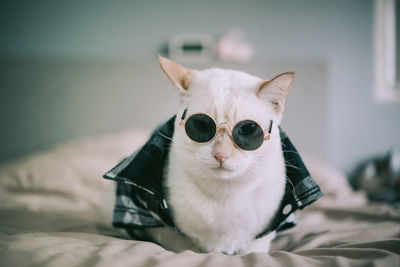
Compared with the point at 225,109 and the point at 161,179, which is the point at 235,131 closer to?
the point at 225,109

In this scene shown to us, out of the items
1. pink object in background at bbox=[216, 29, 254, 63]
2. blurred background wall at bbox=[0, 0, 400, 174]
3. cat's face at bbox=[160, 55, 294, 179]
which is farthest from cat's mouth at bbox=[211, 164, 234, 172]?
pink object in background at bbox=[216, 29, 254, 63]

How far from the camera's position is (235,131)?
1.91 ft

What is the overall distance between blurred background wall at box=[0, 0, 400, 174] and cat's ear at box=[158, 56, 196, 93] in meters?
1.39

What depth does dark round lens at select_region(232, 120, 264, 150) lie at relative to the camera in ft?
1.92

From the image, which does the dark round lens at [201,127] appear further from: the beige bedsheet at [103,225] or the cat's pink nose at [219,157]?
the beige bedsheet at [103,225]

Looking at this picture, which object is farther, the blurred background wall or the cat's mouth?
the blurred background wall

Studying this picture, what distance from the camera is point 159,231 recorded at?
0.71 meters

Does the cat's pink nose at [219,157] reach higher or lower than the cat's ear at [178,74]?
lower

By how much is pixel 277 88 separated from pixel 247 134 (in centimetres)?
14

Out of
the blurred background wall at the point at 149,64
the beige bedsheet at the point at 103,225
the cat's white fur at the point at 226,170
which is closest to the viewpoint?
the beige bedsheet at the point at 103,225

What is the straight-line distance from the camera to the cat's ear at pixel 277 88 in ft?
1.97

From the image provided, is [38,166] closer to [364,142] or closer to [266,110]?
[266,110]

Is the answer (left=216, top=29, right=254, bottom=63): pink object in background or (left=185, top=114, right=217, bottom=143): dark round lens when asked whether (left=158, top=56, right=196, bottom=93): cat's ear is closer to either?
(left=185, top=114, right=217, bottom=143): dark round lens

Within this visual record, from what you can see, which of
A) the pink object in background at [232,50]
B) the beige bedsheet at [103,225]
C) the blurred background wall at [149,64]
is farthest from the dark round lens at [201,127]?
the pink object in background at [232,50]
